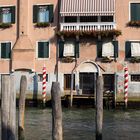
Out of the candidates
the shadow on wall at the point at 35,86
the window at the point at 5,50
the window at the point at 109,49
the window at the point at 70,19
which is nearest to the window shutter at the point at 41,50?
the shadow on wall at the point at 35,86

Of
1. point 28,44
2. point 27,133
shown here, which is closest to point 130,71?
point 28,44

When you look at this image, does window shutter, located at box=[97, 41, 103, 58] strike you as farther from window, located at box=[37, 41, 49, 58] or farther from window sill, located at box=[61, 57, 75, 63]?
window, located at box=[37, 41, 49, 58]

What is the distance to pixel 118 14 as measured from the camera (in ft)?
88.2

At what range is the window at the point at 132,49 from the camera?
26406mm

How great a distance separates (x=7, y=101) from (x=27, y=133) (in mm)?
6332

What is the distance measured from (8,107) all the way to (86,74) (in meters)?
18.8

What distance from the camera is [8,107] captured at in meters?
8.52

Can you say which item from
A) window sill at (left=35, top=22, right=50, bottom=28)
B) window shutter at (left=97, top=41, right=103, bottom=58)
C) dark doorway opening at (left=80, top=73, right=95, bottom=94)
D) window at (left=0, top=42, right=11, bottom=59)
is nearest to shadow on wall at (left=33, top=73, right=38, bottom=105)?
window at (left=0, top=42, right=11, bottom=59)

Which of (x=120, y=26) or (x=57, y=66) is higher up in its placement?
(x=120, y=26)

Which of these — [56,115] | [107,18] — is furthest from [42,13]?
[56,115]

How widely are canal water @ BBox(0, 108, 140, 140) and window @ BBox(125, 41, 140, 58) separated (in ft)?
14.4

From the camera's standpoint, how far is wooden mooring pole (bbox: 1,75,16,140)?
8422 mm

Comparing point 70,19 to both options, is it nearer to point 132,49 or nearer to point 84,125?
point 132,49

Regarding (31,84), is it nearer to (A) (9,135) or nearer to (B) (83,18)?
(B) (83,18)
